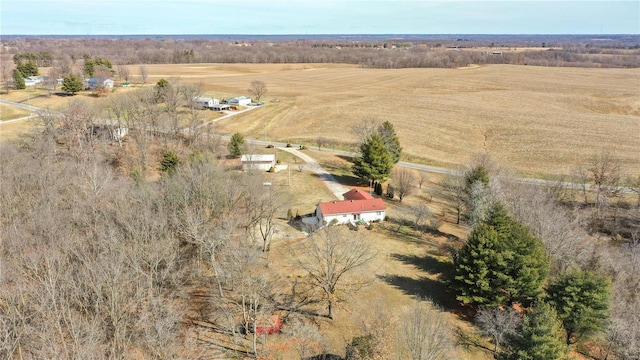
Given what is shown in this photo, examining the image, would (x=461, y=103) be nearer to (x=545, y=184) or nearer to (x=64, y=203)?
(x=545, y=184)

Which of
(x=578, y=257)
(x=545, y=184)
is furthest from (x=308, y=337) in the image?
(x=545, y=184)

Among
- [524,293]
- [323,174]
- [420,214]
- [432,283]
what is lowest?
[432,283]

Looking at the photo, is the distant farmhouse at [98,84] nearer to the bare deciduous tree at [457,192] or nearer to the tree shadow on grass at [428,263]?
the bare deciduous tree at [457,192]

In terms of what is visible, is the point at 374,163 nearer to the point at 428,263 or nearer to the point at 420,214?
the point at 420,214

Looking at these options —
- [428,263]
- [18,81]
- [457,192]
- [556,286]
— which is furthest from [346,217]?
[18,81]

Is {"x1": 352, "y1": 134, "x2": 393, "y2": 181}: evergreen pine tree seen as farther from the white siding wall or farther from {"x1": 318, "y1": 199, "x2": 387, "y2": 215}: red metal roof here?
the white siding wall

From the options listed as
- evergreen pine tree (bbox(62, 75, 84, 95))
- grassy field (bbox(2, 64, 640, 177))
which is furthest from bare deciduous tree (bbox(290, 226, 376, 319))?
evergreen pine tree (bbox(62, 75, 84, 95))
